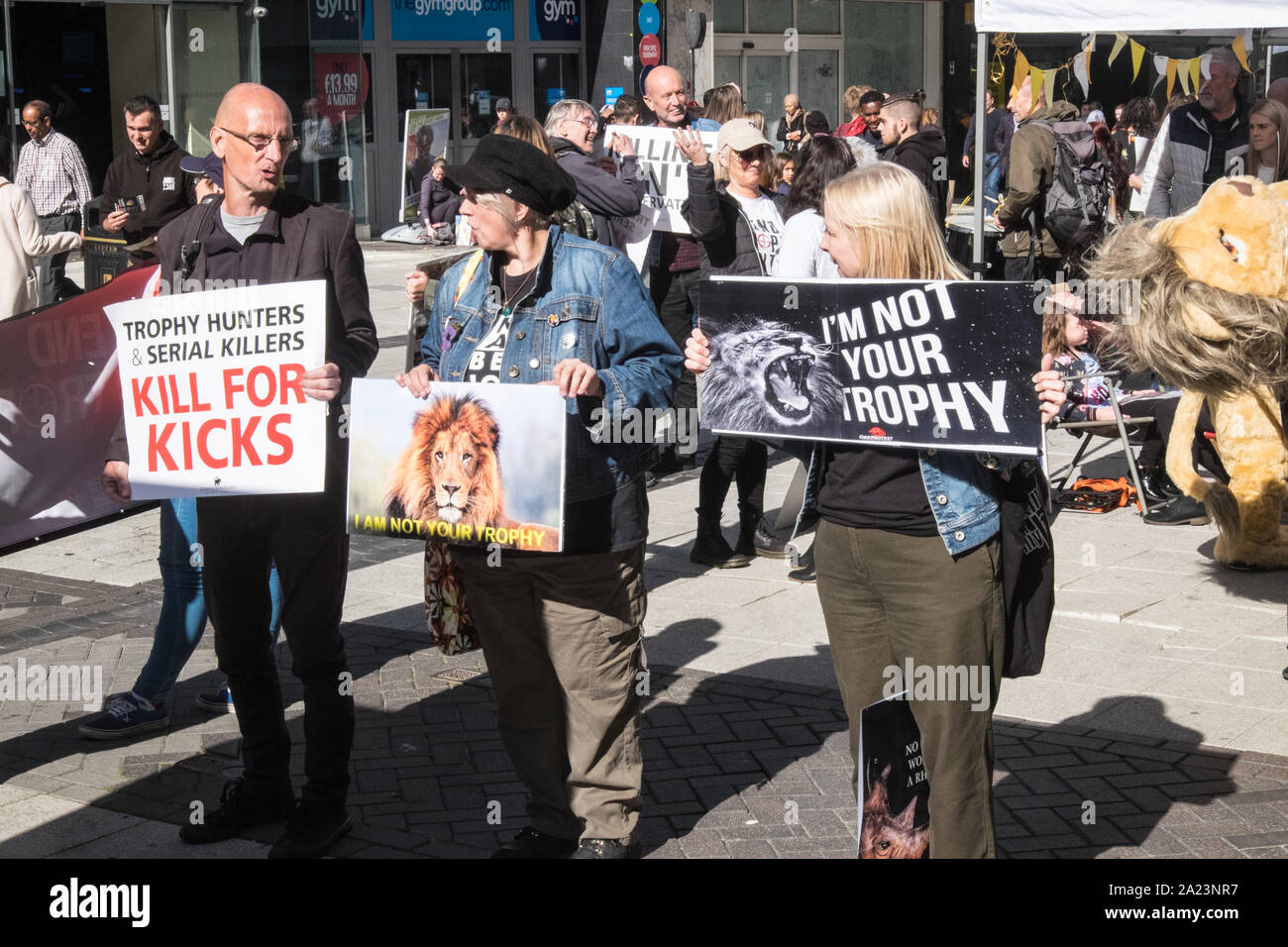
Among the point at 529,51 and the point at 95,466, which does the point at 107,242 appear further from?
the point at 529,51

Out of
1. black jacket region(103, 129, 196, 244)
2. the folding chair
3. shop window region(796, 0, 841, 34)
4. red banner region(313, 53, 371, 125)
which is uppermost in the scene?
shop window region(796, 0, 841, 34)

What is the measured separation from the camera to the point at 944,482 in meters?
3.83

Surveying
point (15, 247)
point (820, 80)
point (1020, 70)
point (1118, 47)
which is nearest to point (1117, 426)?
point (15, 247)

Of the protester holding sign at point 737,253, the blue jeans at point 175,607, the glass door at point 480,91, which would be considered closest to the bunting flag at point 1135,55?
the glass door at point 480,91

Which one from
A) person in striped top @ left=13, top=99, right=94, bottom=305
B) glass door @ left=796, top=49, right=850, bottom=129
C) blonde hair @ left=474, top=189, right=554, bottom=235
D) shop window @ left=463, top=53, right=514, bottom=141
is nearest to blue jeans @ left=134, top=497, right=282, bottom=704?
blonde hair @ left=474, top=189, right=554, bottom=235

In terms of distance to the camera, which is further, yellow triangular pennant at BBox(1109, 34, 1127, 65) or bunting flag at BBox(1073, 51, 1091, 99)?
bunting flag at BBox(1073, 51, 1091, 99)

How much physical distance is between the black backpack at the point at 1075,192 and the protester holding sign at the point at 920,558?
864 centimetres

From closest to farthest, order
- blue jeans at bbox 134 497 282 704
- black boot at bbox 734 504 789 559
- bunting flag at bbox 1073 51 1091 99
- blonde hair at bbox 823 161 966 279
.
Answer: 1. blonde hair at bbox 823 161 966 279
2. blue jeans at bbox 134 497 282 704
3. black boot at bbox 734 504 789 559
4. bunting flag at bbox 1073 51 1091 99

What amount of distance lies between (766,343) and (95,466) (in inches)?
106

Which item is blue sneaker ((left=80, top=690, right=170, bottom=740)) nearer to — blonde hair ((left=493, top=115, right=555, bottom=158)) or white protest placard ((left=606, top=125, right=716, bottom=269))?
blonde hair ((left=493, top=115, right=555, bottom=158))

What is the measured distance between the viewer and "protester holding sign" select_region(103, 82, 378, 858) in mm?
4645

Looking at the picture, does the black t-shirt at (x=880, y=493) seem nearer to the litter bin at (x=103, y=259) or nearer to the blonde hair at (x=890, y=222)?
the blonde hair at (x=890, y=222)

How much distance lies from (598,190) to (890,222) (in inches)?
181

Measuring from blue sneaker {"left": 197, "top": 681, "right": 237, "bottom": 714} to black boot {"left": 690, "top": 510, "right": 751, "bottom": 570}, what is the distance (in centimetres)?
282
